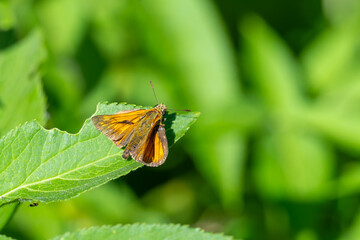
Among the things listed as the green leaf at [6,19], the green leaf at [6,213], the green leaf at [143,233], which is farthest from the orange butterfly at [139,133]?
the green leaf at [6,19]

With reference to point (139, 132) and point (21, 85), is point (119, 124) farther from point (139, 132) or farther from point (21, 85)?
point (21, 85)

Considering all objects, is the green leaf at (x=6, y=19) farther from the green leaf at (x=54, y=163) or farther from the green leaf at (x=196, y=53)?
the green leaf at (x=196, y=53)

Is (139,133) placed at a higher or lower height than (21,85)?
lower

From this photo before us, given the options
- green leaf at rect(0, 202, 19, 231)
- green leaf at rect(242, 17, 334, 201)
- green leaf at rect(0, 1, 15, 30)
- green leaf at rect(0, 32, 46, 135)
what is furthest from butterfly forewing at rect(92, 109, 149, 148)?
green leaf at rect(242, 17, 334, 201)

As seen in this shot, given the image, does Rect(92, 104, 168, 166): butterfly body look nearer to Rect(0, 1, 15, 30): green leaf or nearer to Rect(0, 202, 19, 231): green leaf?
Rect(0, 202, 19, 231): green leaf

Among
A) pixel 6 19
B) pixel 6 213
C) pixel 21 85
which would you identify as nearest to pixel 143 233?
pixel 6 213

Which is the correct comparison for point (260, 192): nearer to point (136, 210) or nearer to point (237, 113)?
point (237, 113)
